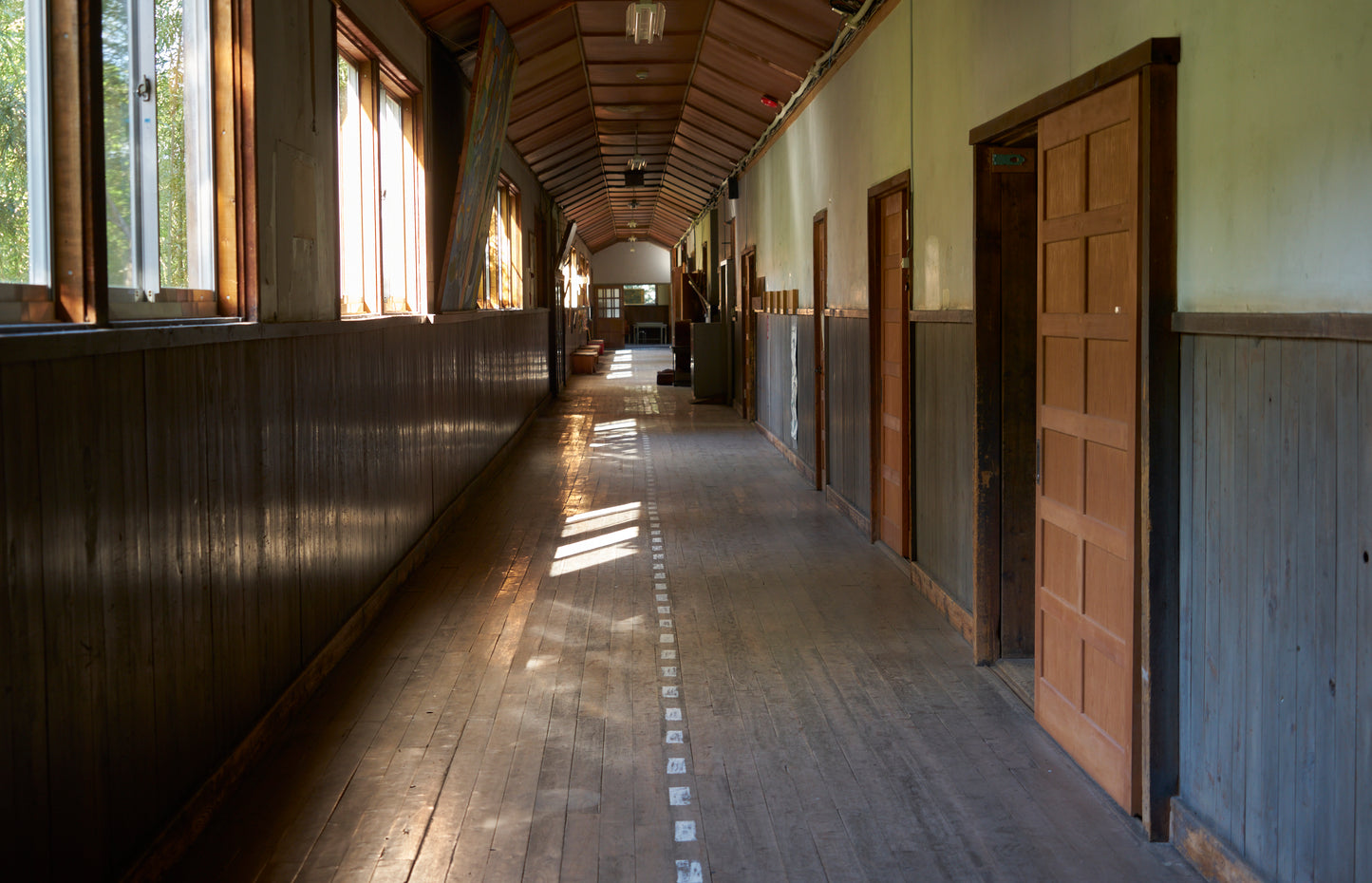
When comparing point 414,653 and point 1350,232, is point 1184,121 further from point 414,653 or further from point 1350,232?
point 414,653

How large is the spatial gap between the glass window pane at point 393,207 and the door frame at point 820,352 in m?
3.08

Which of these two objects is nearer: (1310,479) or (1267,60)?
(1310,479)

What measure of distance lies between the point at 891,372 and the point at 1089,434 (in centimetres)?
301

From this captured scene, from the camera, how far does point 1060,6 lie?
12.0 feet

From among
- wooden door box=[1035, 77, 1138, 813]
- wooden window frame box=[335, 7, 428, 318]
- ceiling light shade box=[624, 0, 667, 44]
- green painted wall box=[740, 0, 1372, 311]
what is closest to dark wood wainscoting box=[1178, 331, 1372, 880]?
green painted wall box=[740, 0, 1372, 311]

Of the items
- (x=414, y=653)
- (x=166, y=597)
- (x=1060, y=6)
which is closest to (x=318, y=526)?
(x=414, y=653)

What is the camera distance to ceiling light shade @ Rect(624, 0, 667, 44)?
6969 millimetres

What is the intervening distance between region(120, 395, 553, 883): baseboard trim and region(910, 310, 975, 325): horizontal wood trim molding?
8.98ft

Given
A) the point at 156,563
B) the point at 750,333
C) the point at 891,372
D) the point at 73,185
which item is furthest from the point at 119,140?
the point at 750,333

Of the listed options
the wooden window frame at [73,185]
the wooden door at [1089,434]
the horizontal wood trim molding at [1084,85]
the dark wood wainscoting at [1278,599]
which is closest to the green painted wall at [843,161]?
the horizontal wood trim molding at [1084,85]

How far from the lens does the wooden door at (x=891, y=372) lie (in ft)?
19.6

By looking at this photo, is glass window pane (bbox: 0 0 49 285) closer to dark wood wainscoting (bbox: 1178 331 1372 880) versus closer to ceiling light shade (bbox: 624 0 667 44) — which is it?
dark wood wainscoting (bbox: 1178 331 1372 880)

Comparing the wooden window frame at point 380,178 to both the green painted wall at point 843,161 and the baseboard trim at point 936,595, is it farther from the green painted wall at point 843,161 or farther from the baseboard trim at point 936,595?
the baseboard trim at point 936,595

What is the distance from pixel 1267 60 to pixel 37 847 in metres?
2.83
